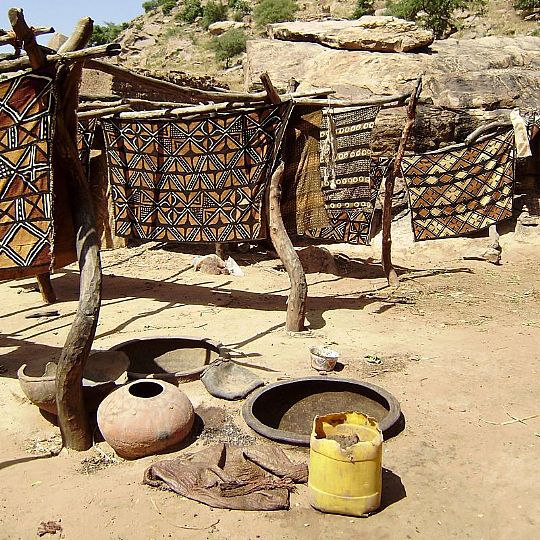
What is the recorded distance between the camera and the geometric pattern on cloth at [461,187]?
9.21m

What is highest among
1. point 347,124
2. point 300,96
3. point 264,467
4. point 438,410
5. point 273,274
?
point 300,96

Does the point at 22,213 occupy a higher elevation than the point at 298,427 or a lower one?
higher

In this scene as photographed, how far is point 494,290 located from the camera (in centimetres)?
800

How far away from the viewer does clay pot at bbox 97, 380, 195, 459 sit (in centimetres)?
354

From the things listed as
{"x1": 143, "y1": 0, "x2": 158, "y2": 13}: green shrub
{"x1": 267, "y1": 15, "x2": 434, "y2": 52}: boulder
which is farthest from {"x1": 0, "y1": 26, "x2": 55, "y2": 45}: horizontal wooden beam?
{"x1": 143, "y1": 0, "x2": 158, "y2": 13}: green shrub

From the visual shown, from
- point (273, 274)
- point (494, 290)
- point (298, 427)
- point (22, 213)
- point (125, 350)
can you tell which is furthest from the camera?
point (273, 274)

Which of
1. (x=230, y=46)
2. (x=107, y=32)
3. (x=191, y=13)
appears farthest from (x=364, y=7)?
(x=107, y=32)

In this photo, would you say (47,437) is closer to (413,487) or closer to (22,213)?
(22,213)

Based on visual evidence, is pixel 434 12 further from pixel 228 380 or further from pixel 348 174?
pixel 228 380

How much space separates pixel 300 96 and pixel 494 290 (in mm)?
3946

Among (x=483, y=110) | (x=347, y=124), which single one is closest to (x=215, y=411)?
(x=347, y=124)

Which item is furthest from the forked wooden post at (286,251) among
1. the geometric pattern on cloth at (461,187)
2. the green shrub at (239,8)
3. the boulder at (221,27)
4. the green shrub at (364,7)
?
the green shrub at (239,8)

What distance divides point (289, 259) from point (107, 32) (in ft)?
124

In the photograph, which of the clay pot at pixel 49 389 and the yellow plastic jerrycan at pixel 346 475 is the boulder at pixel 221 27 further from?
the yellow plastic jerrycan at pixel 346 475
